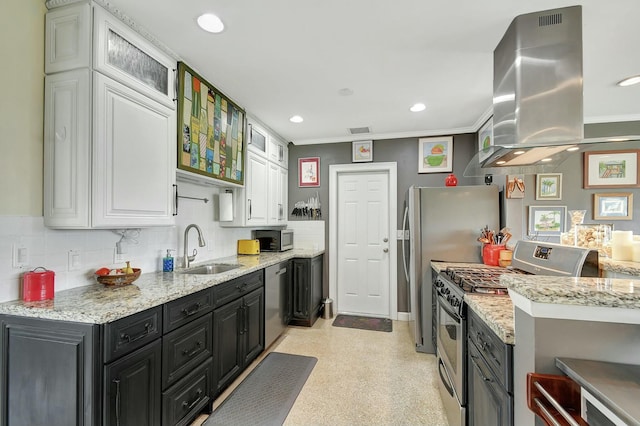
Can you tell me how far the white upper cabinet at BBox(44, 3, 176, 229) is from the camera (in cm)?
151

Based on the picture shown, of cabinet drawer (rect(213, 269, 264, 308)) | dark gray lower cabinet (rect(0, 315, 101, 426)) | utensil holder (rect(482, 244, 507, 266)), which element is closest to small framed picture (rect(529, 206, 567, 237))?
utensil holder (rect(482, 244, 507, 266))

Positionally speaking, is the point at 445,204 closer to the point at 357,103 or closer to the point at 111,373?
the point at 357,103

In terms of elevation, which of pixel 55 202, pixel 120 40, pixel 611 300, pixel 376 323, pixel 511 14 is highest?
pixel 511 14

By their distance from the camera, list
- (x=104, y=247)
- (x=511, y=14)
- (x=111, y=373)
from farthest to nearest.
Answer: (x=104, y=247)
(x=511, y=14)
(x=111, y=373)

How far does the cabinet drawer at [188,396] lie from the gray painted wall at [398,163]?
233 cm

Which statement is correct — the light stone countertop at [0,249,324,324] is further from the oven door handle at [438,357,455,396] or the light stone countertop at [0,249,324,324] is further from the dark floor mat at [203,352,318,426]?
the oven door handle at [438,357,455,396]

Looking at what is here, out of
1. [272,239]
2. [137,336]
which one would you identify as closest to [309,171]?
[272,239]

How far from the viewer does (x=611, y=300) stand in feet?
2.79

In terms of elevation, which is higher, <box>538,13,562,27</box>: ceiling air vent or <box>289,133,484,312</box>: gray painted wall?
<box>538,13,562,27</box>: ceiling air vent

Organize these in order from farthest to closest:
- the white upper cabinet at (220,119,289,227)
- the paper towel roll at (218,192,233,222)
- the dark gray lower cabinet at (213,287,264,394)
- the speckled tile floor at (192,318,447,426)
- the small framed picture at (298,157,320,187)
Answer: the small framed picture at (298,157,320,187) → the white upper cabinet at (220,119,289,227) → the paper towel roll at (218,192,233,222) → the dark gray lower cabinet at (213,287,264,394) → the speckled tile floor at (192,318,447,426)

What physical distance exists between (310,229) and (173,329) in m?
2.66

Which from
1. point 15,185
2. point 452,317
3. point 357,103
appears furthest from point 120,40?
point 452,317

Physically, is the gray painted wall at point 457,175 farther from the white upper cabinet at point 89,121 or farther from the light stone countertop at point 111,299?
the white upper cabinet at point 89,121

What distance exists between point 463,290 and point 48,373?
7.04ft
